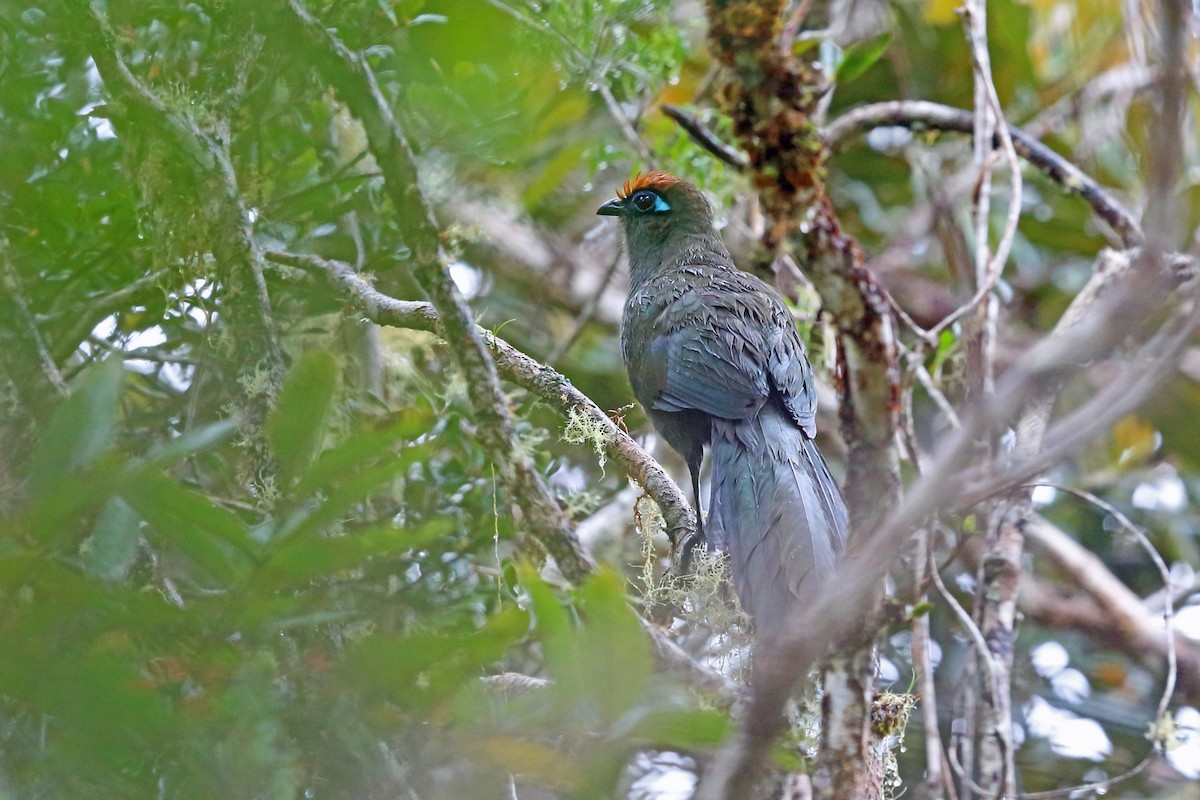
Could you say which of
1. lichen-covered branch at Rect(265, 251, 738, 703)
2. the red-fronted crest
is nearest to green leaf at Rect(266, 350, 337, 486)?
lichen-covered branch at Rect(265, 251, 738, 703)

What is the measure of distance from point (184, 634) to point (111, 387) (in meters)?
0.44

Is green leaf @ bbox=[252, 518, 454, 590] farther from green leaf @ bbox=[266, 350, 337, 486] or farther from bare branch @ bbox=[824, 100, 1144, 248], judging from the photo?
bare branch @ bbox=[824, 100, 1144, 248]

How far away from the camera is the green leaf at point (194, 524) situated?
1828mm

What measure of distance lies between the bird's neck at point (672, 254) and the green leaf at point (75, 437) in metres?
3.70

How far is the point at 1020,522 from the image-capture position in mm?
4844

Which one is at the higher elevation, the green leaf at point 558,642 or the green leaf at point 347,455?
the green leaf at point 347,455

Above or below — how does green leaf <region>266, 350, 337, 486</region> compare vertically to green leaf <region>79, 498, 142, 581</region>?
above

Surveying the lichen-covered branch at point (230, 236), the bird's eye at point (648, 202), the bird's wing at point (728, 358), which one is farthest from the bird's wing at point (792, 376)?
the lichen-covered branch at point (230, 236)

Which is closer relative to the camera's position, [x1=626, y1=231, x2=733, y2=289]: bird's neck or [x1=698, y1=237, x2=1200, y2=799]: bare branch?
[x1=698, y1=237, x2=1200, y2=799]: bare branch

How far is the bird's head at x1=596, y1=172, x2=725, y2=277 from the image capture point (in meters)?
5.67

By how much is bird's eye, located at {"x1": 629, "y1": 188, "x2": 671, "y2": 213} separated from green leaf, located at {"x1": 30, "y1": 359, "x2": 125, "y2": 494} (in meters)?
4.00

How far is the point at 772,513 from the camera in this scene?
400cm

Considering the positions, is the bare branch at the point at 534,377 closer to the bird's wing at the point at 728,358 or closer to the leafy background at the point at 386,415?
the leafy background at the point at 386,415

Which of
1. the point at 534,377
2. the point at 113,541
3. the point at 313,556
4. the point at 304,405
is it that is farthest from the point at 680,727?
the point at 534,377
